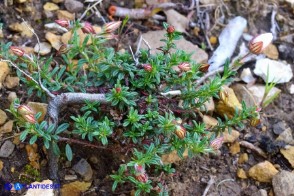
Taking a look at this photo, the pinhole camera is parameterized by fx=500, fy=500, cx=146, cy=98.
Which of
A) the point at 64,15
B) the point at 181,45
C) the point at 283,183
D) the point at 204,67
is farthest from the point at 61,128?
the point at 283,183

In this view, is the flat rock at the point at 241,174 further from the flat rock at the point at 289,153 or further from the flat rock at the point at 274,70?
the flat rock at the point at 274,70

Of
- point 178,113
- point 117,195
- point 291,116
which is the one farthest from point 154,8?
point 117,195

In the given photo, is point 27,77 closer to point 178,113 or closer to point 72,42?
point 72,42

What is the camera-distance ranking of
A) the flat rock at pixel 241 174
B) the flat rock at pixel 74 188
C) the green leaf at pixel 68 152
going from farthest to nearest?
1. the flat rock at pixel 241 174
2. the flat rock at pixel 74 188
3. the green leaf at pixel 68 152

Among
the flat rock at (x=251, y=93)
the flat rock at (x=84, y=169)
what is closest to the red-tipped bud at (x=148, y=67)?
the flat rock at (x=84, y=169)

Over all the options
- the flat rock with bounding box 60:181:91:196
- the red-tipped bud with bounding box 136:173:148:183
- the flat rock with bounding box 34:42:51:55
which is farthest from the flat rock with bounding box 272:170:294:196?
the flat rock with bounding box 34:42:51:55
